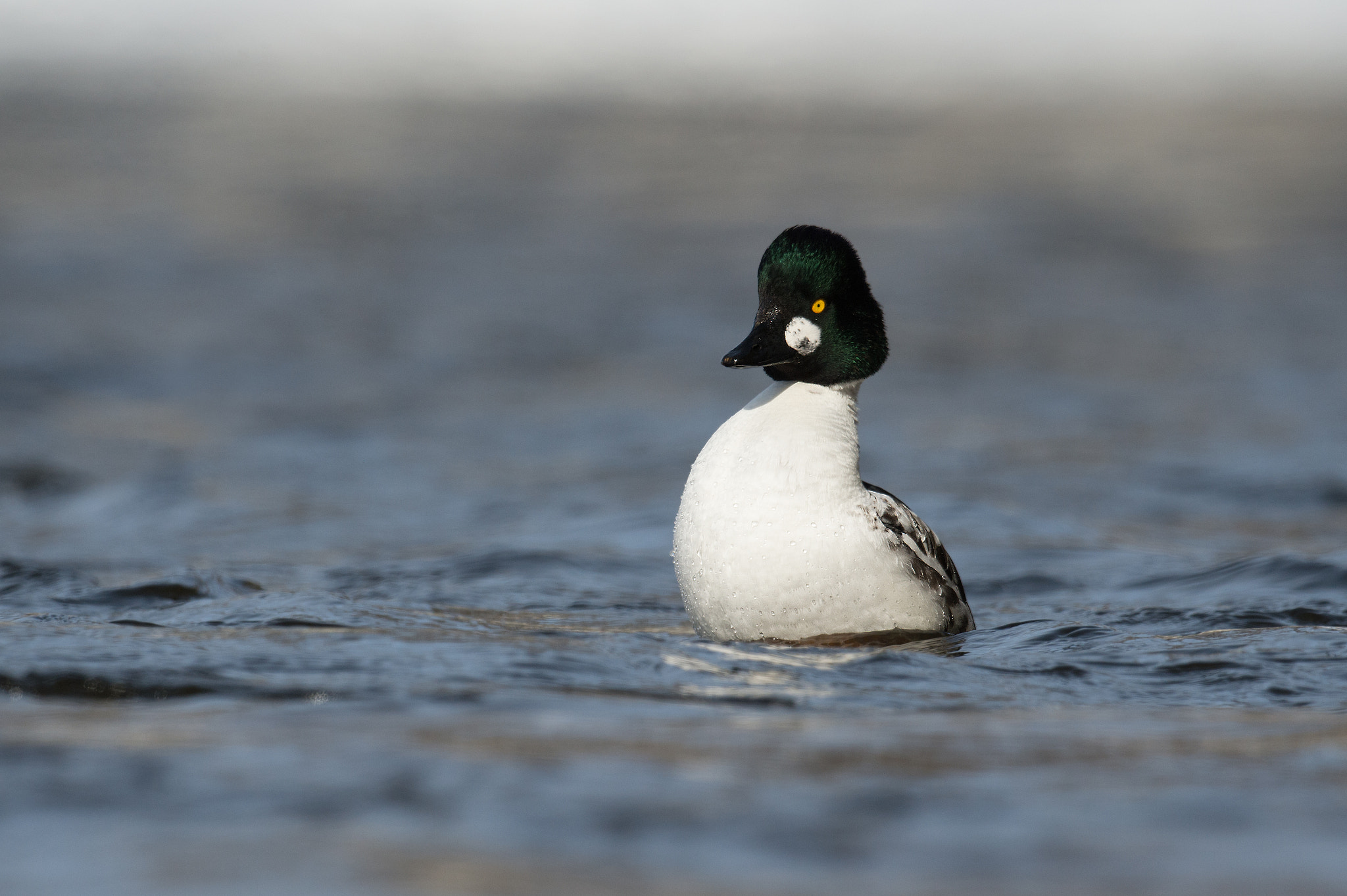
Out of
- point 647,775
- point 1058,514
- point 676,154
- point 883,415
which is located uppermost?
point 676,154

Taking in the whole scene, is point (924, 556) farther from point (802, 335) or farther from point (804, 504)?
point (802, 335)

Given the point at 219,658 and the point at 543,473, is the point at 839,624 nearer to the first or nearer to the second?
the point at 219,658

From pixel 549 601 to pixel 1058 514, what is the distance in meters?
4.07

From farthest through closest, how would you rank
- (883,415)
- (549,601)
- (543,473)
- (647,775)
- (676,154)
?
(676,154), (883,415), (543,473), (549,601), (647,775)

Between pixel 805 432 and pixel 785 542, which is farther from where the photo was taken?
pixel 805 432

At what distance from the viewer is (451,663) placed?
5.48 meters

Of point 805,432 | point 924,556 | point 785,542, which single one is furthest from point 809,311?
point 924,556

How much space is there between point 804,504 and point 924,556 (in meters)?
0.75

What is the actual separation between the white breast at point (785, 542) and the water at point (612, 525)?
185 millimetres

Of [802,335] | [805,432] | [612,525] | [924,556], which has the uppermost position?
[802,335]

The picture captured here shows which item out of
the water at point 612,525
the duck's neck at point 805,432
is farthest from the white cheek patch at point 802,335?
the water at point 612,525

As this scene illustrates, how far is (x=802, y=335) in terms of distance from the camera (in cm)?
613

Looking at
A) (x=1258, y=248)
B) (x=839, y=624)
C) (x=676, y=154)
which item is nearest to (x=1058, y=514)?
(x=839, y=624)

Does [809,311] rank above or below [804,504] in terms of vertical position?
above
